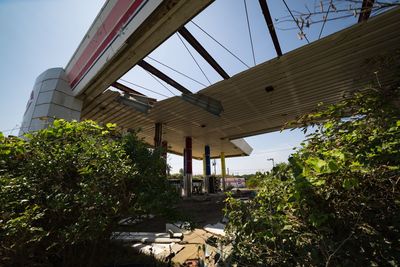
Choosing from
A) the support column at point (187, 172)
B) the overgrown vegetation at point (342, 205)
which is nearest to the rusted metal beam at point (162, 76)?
the overgrown vegetation at point (342, 205)

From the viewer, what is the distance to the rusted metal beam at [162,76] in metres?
6.57

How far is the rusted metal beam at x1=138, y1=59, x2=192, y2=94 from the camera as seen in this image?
6.57m

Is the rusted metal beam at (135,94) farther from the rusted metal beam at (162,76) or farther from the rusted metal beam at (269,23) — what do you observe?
the rusted metal beam at (269,23)

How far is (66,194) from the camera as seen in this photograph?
194cm

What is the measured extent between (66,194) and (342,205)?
7.95ft

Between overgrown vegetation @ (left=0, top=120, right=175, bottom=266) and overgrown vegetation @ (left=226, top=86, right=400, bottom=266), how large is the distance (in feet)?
4.26

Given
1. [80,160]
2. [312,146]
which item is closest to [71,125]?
[80,160]

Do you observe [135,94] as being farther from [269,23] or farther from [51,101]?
[269,23]

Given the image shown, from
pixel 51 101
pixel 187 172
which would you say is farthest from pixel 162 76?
pixel 187 172

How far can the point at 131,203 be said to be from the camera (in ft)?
8.07

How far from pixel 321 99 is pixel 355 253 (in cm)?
1010

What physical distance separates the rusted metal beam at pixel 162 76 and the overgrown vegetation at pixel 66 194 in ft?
14.9

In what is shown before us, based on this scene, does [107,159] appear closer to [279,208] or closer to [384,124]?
[279,208]

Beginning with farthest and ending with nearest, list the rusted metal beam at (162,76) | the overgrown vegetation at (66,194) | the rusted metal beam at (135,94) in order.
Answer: the rusted metal beam at (135,94), the rusted metal beam at (162,76), the overgrown vegetation at (66,194)
